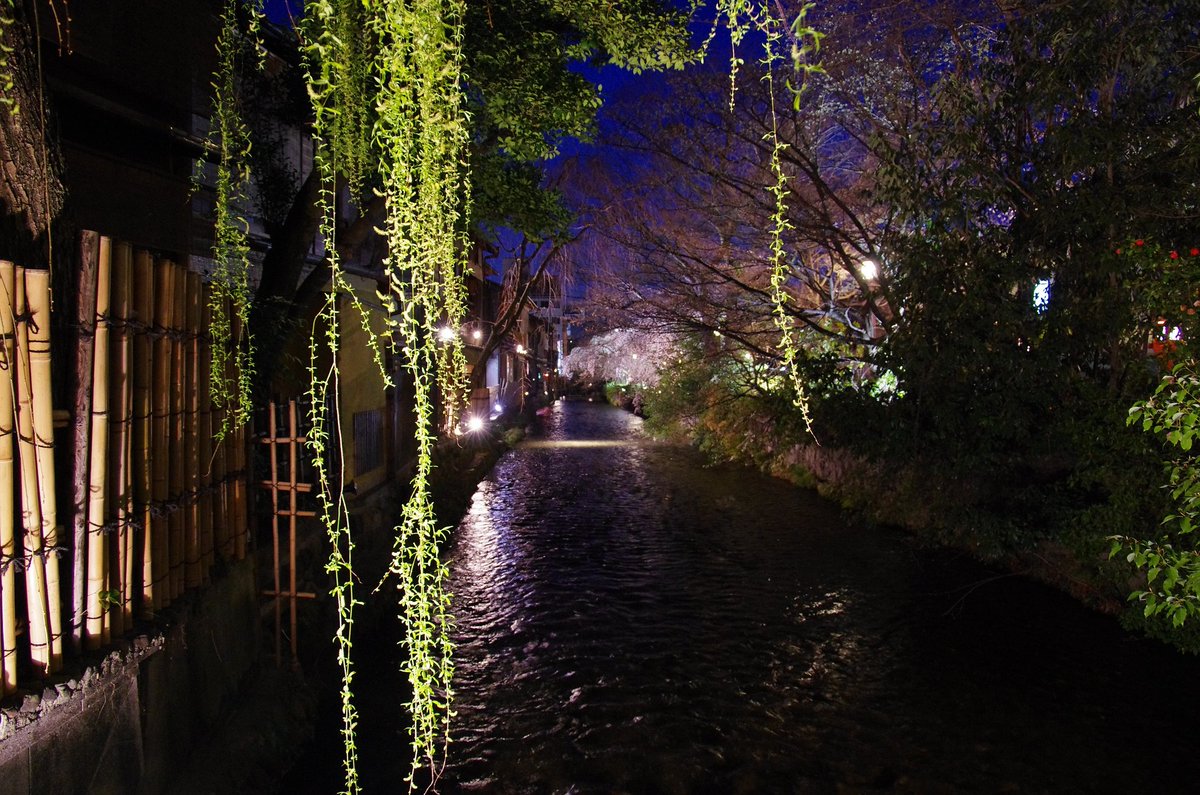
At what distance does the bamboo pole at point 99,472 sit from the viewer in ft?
11.7

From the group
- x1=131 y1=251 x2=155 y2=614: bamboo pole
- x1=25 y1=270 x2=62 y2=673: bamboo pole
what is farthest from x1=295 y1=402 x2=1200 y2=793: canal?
x1=25 y1=270 x2=62 y2=673: bamboo pole

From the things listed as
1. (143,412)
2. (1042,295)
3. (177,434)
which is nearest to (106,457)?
(143,412)

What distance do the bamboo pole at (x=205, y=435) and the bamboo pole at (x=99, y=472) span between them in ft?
3.70

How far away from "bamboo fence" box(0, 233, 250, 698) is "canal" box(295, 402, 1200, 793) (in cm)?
243

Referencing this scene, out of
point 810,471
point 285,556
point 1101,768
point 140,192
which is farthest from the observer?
point 810,471

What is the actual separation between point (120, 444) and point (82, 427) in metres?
0.25

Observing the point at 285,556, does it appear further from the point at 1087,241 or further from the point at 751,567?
the point at 1087,241

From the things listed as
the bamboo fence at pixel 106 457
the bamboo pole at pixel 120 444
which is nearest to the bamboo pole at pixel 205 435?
the bamboo fence at pixel 106 457

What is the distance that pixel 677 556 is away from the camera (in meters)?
11.2

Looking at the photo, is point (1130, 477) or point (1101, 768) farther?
point (1130, 477)

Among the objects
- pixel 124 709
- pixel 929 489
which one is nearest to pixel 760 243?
pixel 929 489

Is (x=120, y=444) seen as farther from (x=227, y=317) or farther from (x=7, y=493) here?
(x=227, y=317)

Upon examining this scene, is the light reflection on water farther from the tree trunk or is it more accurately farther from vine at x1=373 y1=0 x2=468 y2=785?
the tree trunk

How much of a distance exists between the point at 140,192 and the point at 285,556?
541 cm
